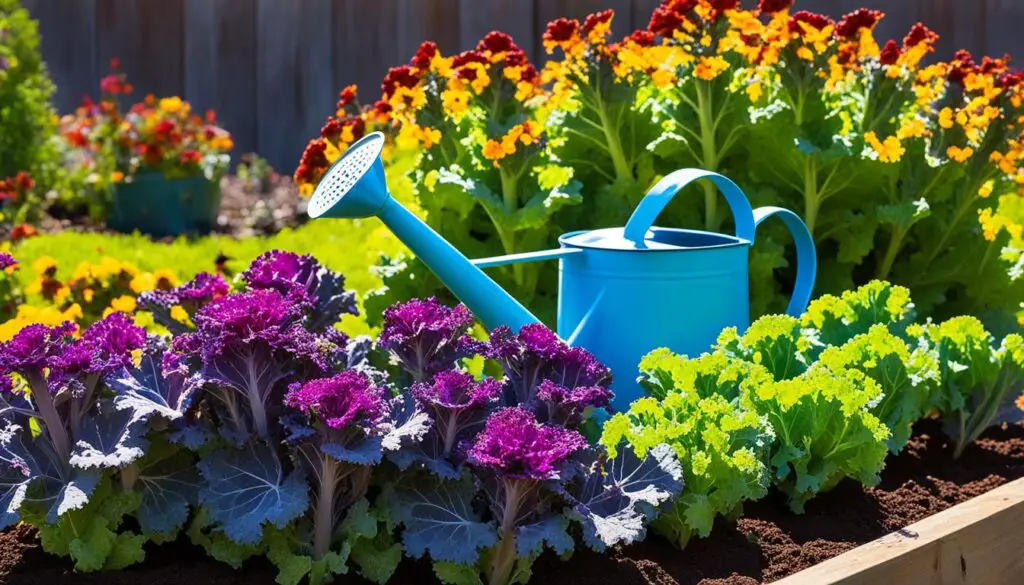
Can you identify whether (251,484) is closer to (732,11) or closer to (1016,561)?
(1016,561)

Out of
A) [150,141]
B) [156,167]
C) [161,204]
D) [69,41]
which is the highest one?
[69,41]

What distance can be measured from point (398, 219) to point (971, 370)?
1294 millimetres

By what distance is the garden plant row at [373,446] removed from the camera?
1.71 meters

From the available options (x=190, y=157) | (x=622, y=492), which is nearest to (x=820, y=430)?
(x=622, y=492)

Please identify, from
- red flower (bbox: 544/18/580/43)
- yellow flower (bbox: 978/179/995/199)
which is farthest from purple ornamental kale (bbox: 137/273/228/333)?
yellow flower (bbox: 978/179/995/199)

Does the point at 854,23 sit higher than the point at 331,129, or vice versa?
the point at 854,23

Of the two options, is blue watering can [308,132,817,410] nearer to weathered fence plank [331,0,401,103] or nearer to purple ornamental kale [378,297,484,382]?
purple ornamental kale [378,297,484,382]

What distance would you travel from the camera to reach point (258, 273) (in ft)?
7.33

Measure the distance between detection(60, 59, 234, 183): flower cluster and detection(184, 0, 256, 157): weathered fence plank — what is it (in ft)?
2.76

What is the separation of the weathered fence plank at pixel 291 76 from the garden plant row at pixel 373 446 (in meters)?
5.35

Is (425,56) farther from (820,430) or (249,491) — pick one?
(249,491)

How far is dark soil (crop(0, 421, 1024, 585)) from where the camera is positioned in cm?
186

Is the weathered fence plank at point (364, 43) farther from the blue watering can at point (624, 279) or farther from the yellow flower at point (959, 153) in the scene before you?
the blue watering can at point (624, 279)

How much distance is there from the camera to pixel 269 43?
24.5ft
